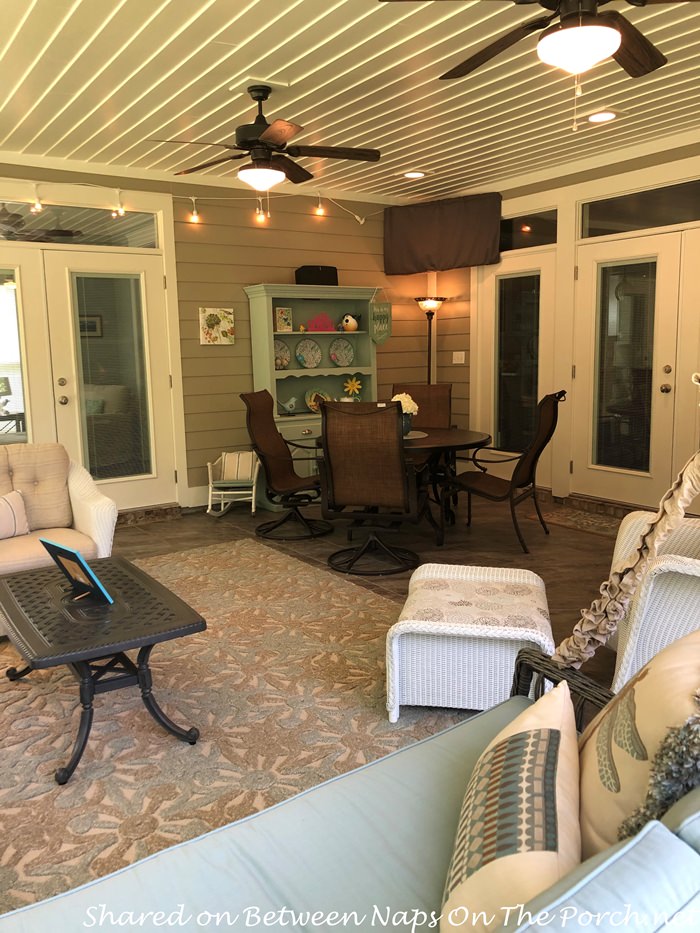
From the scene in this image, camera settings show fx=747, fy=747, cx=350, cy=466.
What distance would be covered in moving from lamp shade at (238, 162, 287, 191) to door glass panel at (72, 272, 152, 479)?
6.49 ft

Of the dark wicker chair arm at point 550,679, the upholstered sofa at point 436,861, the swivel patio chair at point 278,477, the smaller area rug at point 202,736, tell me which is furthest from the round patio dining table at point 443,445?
the upholstered sofa at point 436,861

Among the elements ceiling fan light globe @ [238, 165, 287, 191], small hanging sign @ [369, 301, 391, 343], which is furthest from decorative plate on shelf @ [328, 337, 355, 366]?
ceiling fan light globe @ [238, 165, 287, 191]

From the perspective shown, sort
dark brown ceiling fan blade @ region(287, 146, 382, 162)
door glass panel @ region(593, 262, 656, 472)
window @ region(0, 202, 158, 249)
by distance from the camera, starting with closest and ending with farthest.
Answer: dark brown ceiling fan blade @ region(287, 146, 382, 162) → window @ region(0, 202, 158, 249) → door glass panel @ region(593, 262, 656, 472)

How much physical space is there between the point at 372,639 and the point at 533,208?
441 centimetres

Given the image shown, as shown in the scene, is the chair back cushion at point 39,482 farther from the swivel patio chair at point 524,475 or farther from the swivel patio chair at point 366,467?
the swivel patio chair at point 524,475

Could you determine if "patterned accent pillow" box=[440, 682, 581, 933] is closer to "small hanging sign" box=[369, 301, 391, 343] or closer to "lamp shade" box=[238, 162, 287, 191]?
"lamp shade" box=[238, 162, 287, 191]

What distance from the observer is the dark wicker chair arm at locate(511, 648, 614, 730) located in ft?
5.39

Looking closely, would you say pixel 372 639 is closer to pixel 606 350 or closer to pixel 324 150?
pixel 324 150

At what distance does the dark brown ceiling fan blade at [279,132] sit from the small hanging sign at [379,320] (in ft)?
9.48

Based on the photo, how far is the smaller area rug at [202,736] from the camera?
211 cm

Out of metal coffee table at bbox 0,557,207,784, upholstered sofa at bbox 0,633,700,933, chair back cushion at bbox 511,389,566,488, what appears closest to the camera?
upholstered sofa at bbox 0,633,700,933

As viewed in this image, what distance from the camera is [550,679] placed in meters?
1.79

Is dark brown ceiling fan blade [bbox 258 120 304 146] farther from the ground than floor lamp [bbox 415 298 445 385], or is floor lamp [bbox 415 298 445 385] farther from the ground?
dark brown ceiling fan blade [bbox 258 120 304 146]

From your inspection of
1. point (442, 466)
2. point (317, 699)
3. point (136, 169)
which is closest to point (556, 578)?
point (442, 466)
